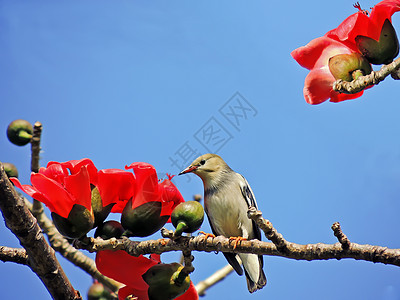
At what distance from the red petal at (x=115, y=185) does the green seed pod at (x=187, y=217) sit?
0.72 feet

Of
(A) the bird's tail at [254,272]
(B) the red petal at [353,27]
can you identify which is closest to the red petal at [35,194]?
(B) the red petal at [353,27]

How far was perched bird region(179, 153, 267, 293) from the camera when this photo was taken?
3982 millimetres

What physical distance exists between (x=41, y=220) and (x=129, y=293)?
212 centimetres

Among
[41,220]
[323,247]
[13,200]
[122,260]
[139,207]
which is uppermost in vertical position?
[41,220]

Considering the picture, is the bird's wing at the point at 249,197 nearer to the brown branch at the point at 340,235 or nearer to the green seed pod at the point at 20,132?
the green seed pod at the point at 20,132

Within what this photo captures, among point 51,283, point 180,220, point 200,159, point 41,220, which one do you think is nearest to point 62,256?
point 41,220

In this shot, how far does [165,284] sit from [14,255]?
68cm

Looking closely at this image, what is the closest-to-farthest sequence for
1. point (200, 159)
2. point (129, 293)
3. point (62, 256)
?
point (129, 293) → point (62, 256) → point (200, 159)

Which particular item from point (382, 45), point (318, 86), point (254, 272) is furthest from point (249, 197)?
point (382, 45)

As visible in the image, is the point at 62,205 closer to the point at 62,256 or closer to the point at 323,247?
the point at 323,247

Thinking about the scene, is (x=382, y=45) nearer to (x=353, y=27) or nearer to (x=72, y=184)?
(x=353, y=27)

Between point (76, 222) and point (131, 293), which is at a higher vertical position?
point (76, 222)

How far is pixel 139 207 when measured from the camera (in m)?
1.88

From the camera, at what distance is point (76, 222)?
1.81m
